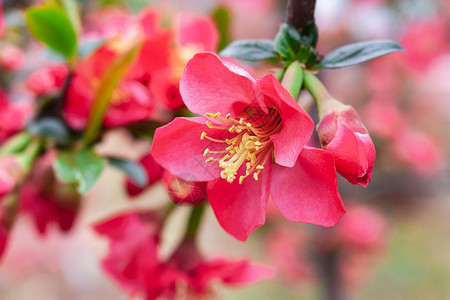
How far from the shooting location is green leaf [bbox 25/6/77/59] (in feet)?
1.72

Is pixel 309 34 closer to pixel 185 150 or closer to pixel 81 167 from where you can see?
pixel 185 150

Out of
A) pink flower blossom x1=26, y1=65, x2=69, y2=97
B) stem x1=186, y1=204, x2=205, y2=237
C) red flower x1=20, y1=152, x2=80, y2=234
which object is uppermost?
pink flower blossom x1=26, y1=65, x2=69, y2=97

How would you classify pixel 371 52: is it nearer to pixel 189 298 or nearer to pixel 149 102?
pixel 149 102

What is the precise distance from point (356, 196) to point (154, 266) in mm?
1353

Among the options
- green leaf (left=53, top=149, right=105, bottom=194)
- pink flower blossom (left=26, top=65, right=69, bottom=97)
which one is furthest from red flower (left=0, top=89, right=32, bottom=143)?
green leaf (left=53, top=149, right=105, bottom=194)

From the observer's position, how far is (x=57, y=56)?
0.61 metres

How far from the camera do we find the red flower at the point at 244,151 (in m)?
0.32

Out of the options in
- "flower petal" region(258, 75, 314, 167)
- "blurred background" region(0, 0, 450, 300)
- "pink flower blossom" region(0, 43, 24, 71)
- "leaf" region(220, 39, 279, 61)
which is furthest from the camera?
"blurred background" region(0, 0, 450, 300)

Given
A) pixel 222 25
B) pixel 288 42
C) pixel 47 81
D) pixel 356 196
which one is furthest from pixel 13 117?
pixel 356 196

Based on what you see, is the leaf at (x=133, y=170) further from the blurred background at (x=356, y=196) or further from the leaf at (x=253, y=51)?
the leaf at (x=253, y=51)

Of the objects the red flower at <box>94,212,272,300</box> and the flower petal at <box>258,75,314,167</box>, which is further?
the red flower at <box>94,212,272,300</box>

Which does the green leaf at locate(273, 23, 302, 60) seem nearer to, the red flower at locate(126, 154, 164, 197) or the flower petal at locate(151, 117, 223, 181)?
the flower petal at locate(151, 117, 223, 181)

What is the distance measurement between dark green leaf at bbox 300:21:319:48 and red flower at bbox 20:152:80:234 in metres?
0.37

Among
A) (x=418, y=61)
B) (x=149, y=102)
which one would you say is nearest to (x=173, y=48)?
(x=149, y=102)
